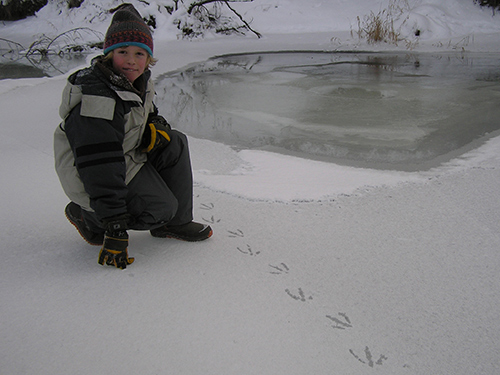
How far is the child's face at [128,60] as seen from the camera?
4.83 ft

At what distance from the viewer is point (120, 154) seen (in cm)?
140

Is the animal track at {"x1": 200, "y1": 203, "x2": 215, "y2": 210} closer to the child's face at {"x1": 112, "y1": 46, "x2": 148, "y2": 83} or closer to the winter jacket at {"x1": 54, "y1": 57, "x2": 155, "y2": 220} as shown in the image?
the winter jacket at {"x1": 54, "y1": 57, "x2": 155, "y2": 220}

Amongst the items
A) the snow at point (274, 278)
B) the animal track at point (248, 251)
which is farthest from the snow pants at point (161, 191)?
A: the animal track at point (248, 251)

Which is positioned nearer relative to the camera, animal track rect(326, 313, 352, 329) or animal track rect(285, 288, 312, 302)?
animal track rect(326, 313, 352, 329)

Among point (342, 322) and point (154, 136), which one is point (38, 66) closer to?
point (154, 136)

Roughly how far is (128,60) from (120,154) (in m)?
0.34

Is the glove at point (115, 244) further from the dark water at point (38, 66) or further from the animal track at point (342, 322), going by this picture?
the dark water at point (38, 66)

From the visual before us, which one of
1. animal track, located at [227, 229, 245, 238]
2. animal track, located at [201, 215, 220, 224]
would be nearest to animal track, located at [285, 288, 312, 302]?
animal track, located at [227, 229, 245, 238]

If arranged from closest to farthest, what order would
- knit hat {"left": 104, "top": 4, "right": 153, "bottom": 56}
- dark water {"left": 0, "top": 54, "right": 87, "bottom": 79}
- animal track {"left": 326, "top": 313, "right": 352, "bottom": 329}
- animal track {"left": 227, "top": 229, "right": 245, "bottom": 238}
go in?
animal track {"left": 326, "top": 313, "right": 352, "bottom": 329}, knit hat {"left": 104, "top": 4, "right": 153, "bottom": 56}, animal track {"left": 227, "top": 229, "right": 245, "bottom": 238}, dark water {"left": 0, "top": 54, "right": 87, "bottom": 79}

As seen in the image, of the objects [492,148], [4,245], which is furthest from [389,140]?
[4,245]

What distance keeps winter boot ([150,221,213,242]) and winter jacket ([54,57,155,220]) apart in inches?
12.4

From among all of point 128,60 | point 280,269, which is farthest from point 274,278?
point 128,60

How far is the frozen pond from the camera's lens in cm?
271

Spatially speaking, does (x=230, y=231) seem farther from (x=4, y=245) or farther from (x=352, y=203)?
(x=4, y=245)
